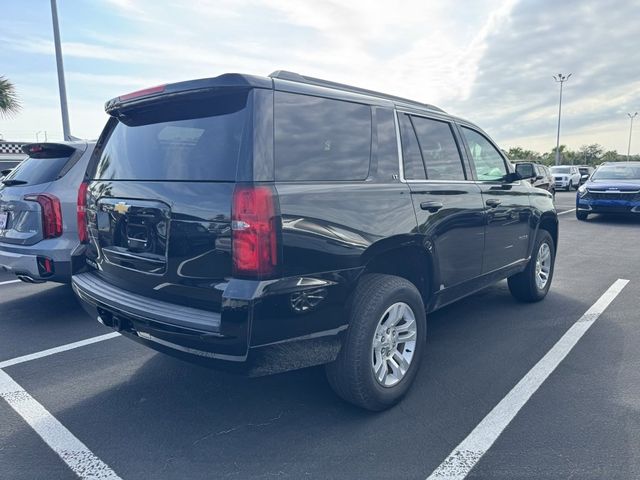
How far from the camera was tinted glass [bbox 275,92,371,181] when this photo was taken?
2.57 m

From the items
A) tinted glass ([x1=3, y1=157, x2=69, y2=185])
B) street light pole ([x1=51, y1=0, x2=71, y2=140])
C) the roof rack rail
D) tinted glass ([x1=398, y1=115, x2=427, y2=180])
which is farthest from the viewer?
street light pole ([x1=51, y1=0, x2=71, y2=140])

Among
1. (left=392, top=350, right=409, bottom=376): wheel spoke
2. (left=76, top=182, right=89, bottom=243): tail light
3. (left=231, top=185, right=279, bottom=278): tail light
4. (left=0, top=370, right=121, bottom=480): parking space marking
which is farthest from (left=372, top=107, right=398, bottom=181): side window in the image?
(left=0, top=370, right=121, bottom=480): parking space marking

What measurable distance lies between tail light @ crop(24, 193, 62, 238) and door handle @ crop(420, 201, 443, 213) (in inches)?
139

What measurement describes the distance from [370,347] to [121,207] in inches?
66.9

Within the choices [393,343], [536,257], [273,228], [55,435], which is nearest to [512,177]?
[536,257]

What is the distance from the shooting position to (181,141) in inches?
108

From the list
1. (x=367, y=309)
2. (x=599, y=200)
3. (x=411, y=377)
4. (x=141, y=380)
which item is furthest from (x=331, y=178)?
(x=599, y=200)

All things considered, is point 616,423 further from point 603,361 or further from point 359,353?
point 359,353

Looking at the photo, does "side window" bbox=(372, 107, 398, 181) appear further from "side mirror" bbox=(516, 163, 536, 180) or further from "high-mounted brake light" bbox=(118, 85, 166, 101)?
"side mirror" bbox=(516, 163, 536, 180)

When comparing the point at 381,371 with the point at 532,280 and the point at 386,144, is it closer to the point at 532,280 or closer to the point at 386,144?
the point at 386,144

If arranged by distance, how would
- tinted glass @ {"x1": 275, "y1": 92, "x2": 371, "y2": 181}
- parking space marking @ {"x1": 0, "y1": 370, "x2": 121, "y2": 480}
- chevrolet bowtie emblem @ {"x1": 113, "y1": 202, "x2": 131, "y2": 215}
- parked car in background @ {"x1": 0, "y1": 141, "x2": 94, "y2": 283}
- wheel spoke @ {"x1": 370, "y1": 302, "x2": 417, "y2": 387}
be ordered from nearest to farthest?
parking space marking @ {"x1": 0, "y1": 370, "x2": 121, "y2": 480}
tinted glass @ {"x1": 275, "y1": 92, "x2": 371, "y2": 181}
chevrolet bowtie emblem @ {"x1": 113, "y1": 202, "x2": 131, "y2": 215}
wheel spoke @ {"x1": 370, "y1": 302, "x2": 417, "y2": 387}
parked car in background @ {"x1": 0, "y1": 141, "x2": 94, "y2": 283}

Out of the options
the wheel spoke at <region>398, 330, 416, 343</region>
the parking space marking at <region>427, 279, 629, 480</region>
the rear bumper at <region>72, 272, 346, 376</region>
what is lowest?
the parking space marking at <region>427, 279, 629, 480</region>

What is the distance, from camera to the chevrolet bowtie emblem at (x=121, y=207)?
2885 mm

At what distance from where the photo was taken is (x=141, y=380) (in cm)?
351
